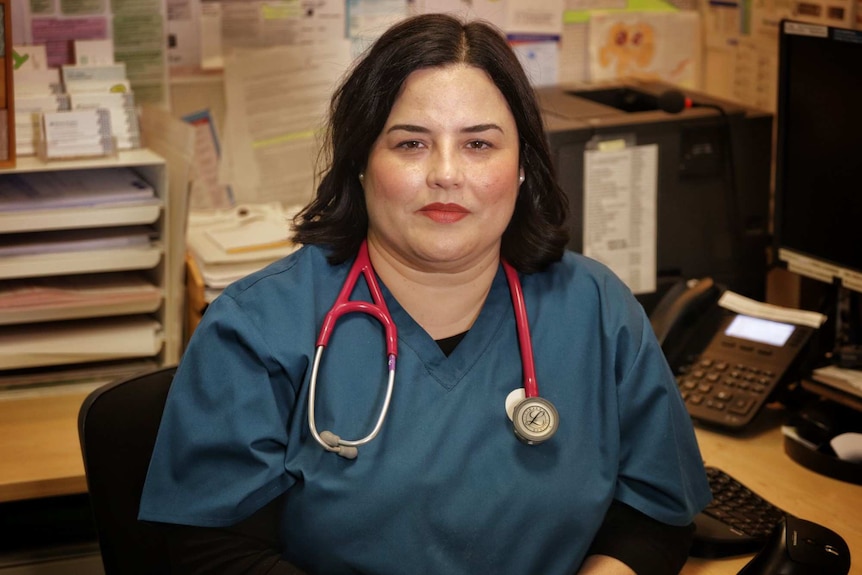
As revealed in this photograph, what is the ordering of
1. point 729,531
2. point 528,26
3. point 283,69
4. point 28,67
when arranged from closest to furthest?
point 729,531, point 28,67, point 283,69, point 528,26

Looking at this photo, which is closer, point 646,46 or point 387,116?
point 387,116

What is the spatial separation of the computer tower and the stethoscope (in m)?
0.69

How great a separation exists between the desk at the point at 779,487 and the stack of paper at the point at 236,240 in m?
0.79

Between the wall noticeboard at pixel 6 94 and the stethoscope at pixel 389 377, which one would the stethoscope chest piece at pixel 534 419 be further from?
the wall noticeboard at pixel 6 94

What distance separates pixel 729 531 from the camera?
1.44 meters

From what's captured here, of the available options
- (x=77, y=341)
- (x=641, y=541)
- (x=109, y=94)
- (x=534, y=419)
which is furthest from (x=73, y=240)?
(x=641, y=541)

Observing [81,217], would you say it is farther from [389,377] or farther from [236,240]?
[389,377]

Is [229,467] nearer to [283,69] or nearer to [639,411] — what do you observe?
[639,411]

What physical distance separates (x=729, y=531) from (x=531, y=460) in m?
0.32

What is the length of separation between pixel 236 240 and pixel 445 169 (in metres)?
0.82

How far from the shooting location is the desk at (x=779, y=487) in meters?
1.43

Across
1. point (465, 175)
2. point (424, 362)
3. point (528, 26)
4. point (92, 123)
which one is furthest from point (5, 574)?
point (528, 26)

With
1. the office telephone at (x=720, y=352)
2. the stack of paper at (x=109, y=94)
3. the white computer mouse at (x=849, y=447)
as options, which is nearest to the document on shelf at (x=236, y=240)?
the stack of paper at (x=109, y=94)

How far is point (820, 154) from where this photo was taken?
1.80 m
